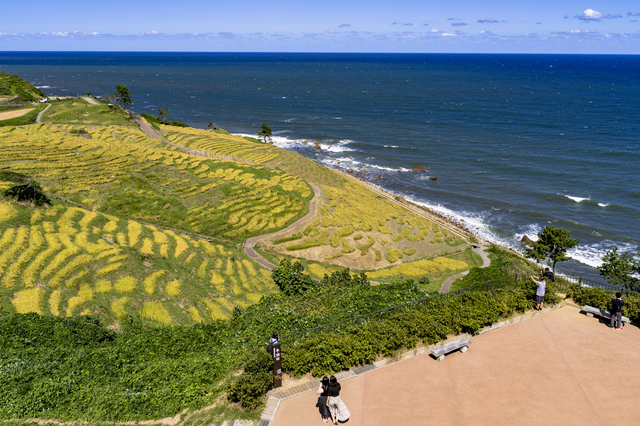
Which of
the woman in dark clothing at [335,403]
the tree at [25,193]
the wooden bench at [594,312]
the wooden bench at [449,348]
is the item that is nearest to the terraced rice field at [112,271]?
the tree at [25,193]

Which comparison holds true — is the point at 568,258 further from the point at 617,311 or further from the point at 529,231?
the point at 617,311

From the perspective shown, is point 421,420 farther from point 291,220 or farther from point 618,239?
point 618,239

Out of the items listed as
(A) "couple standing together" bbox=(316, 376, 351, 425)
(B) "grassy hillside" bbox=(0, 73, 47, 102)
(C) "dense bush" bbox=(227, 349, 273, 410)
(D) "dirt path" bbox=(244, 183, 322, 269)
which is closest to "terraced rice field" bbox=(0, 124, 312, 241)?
(D) "dirt path" bbox=(244, 183, 322, 269)

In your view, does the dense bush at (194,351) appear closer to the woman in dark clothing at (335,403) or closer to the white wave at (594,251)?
the woman in dark clothing at (335,403)

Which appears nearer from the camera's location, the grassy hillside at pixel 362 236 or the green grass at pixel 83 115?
the grassy hillside at pixel 362 236

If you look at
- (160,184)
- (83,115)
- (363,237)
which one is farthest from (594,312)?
(83,115)

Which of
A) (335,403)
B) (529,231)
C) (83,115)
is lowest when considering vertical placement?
(529,231)
